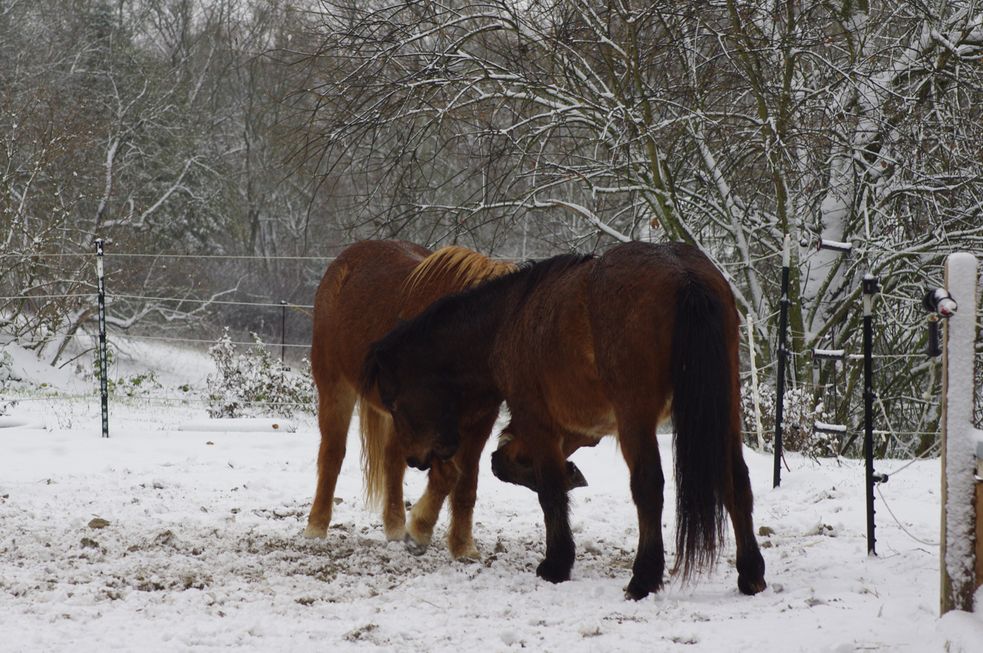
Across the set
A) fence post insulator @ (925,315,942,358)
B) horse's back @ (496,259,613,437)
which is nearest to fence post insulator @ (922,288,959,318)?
fence post insulator @ (925,315,942,358)

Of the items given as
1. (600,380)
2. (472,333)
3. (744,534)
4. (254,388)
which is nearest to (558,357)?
(600,380)

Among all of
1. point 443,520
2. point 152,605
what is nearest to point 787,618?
point 152,605

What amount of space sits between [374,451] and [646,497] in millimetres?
2110

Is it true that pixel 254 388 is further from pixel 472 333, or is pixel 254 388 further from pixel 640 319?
pixel 640 319

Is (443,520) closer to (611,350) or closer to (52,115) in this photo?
(611,350)

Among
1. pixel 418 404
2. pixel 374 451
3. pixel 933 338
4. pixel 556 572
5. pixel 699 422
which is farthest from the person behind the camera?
pixel 374 451

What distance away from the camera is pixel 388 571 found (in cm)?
496

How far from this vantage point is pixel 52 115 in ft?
61.7

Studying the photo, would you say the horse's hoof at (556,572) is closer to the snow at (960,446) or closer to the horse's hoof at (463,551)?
the horse's hoof at (463,551)

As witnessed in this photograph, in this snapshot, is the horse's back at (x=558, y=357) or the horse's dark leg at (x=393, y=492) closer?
the horse's back at (x=558, y=357)

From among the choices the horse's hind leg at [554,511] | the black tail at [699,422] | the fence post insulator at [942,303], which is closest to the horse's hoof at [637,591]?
the black tail at [699,422]

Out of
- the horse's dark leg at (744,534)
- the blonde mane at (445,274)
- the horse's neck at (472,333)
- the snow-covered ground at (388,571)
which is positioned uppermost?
the blonde mane at (445,274)

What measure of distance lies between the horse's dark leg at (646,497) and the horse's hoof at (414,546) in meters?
1.48

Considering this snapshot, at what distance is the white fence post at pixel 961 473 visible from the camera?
3342 millimetres
